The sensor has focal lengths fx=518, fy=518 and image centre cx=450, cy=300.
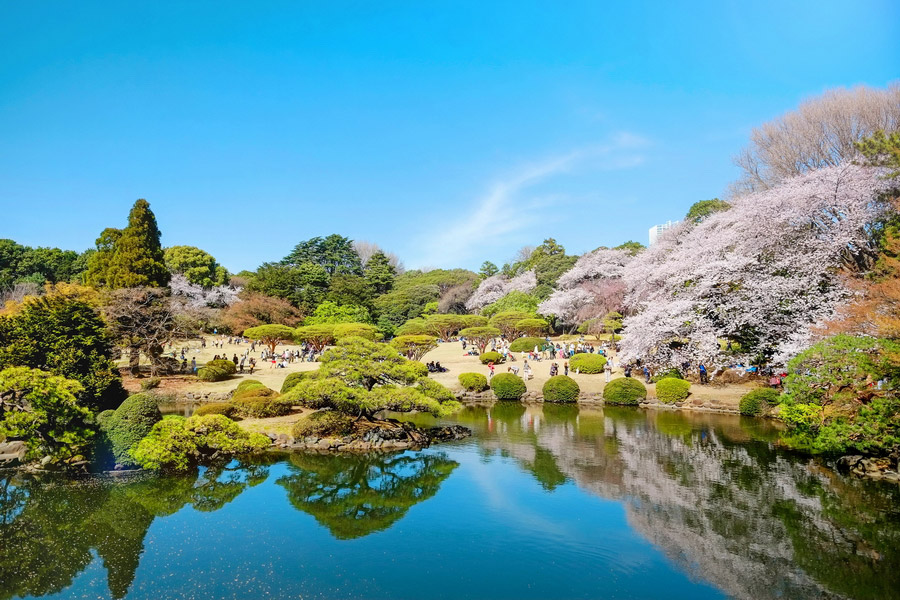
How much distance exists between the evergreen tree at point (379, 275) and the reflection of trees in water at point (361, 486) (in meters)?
52.7

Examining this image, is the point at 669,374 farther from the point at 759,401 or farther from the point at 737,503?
the point at 737,503

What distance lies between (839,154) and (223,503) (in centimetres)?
3233

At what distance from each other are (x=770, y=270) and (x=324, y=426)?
2118cm

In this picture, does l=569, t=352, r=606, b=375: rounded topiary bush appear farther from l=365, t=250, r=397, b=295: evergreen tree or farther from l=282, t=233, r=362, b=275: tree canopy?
l=282, t=233, r=362, b=275: tree canopy

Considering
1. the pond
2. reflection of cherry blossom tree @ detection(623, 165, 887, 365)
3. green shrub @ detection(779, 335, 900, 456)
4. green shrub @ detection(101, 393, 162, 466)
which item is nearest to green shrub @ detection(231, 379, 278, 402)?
the pond

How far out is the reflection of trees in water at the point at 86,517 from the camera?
8.81m

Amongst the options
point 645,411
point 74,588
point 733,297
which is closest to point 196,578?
point 74,588

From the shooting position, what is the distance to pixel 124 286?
102 feet

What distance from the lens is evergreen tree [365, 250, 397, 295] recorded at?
6919 cm

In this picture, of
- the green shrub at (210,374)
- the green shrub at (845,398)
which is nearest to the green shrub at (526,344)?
the green shrub at (210,374)

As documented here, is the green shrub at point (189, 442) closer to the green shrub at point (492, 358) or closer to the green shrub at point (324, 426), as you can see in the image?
the green shrub at point (324, 426)

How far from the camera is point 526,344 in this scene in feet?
137

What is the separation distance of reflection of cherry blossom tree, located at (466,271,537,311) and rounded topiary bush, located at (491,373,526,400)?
110ft

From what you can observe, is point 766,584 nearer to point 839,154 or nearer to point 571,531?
point 571,531
